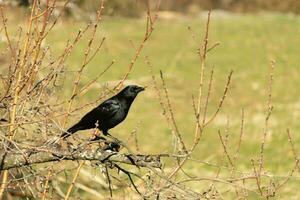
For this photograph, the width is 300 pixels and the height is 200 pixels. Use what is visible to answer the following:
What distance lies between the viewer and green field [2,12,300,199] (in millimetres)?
19203

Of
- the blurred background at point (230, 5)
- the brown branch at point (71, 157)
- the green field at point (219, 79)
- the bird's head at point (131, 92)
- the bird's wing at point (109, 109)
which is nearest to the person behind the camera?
the brown branch at point (71, 157)

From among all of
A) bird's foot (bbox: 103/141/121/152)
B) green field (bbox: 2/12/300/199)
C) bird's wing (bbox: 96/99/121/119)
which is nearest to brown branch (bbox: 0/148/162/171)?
bird's foot (bbox: 103/141/121/152)

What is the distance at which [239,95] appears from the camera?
25.8m

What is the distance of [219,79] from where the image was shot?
27.6 metres

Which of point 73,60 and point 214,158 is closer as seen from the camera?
point 214,158

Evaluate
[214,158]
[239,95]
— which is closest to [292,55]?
[239,95]

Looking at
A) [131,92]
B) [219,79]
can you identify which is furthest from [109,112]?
[219,79]

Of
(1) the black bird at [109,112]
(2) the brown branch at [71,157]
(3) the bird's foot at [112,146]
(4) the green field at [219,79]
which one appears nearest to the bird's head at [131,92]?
(1) the black bird at [109,112]

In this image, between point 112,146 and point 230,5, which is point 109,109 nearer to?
point 112,146

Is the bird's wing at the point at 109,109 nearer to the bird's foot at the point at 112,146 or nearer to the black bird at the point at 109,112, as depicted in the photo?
the black bird at the point at 109,112

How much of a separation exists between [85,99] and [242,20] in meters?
16.3

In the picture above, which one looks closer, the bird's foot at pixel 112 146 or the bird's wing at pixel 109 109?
the bird's foot at pixel 112 146

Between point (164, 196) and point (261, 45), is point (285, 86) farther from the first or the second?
point (164, 196)

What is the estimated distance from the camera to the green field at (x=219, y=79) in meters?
19.2
